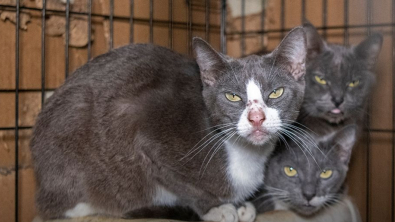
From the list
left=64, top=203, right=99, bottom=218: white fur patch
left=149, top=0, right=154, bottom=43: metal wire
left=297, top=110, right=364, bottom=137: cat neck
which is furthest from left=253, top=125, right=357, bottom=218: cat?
left=149, top=0, right=154, bottom=43: metal wire

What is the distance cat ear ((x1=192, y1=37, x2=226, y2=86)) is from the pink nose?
0.24 metres

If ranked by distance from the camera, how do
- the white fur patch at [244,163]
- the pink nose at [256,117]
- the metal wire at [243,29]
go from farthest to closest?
the metal wire at [243,29] < the white fur patch at [244,163] < the pink nose at [256,117]

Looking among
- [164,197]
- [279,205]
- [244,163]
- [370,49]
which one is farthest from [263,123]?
[370,49]

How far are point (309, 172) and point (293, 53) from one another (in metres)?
0.54

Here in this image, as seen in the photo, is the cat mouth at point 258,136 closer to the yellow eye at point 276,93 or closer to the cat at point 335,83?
the yellow eye at point 276,93

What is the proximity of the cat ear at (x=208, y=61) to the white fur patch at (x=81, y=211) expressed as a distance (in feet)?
2.09

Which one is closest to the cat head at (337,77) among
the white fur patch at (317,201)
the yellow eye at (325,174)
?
the yellow eye at (325,174)

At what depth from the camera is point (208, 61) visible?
71.4 inches

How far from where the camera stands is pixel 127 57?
2029 mm

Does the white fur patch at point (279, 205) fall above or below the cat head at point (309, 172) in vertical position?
below

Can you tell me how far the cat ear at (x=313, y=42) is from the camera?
236 cm

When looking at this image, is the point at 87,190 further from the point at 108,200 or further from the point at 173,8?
the point at 173,8

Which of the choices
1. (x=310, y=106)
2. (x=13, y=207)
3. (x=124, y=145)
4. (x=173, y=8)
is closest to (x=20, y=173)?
(x=13, y=207)

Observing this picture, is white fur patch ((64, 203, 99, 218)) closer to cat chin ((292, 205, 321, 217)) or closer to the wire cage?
the wire cage
